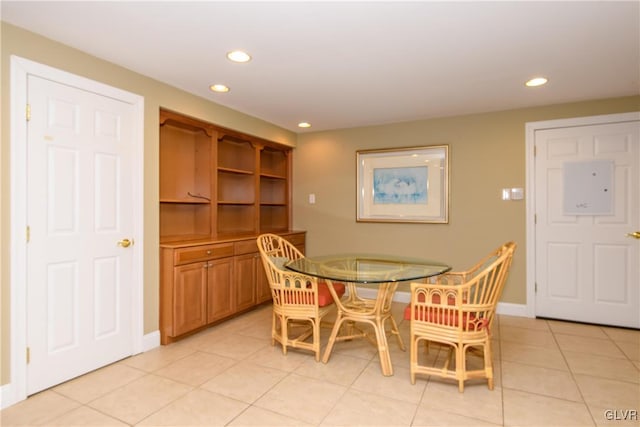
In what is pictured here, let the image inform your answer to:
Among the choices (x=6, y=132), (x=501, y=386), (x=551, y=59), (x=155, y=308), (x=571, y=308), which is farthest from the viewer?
(x=571, y=308)

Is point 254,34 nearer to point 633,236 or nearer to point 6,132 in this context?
point 6,132

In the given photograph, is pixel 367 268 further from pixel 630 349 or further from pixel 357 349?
pixel 630 349

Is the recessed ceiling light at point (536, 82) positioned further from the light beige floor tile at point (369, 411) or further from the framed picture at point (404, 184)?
the light beige floor tile at point (369, 411)

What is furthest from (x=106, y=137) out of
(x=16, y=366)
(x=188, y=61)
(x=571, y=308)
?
(x=571, y=308)

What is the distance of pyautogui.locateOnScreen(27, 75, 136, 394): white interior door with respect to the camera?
2.21 metres

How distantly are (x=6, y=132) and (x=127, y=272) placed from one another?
1.21 metres

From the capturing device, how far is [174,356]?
2.80 metres

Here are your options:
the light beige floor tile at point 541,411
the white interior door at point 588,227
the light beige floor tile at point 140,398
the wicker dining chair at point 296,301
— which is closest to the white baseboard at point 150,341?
the light beige floor tile at point 140,398

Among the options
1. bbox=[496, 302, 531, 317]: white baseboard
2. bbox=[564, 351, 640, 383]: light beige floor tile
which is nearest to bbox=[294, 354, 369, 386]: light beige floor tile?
bbox=[564, 351, 640, 383]: light beige floor tile

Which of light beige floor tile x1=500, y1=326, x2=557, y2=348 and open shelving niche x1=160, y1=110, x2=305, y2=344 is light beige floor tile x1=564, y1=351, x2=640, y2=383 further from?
open shelving niche x1=160, y1=110, x2=305, y2=344

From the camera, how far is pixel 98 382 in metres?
2.39

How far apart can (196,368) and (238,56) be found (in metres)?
2.25

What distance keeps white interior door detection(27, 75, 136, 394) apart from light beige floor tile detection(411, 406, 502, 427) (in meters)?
2.20

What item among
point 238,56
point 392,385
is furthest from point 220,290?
point 238,56
